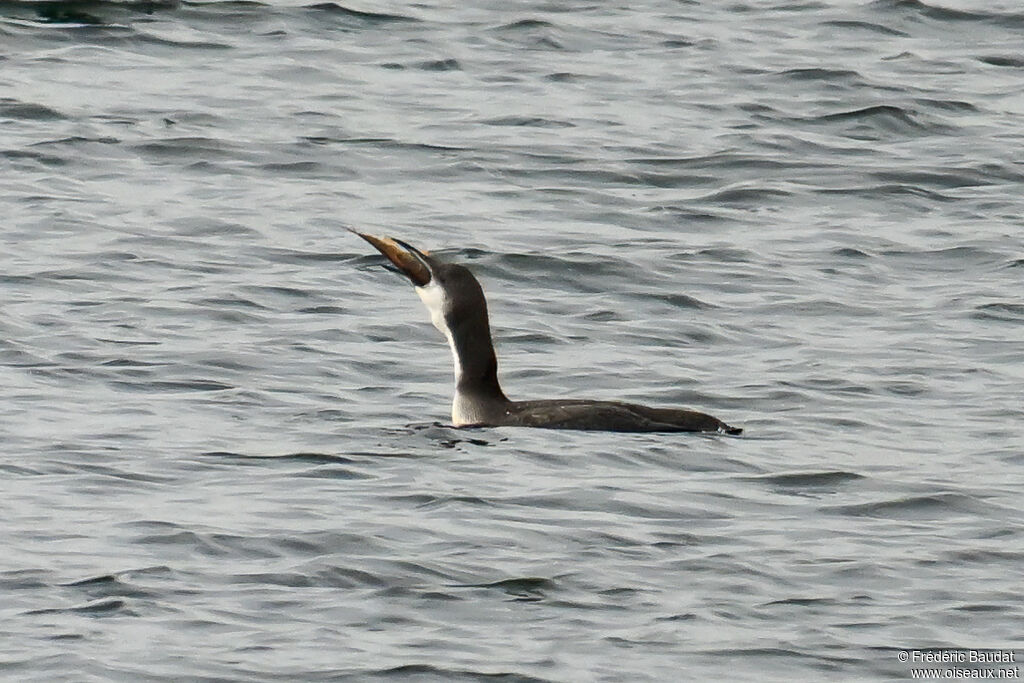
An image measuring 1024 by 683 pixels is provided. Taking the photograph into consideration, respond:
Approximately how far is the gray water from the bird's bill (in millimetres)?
575

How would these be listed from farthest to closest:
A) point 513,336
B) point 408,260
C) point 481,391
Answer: point 513,336
point 408,260
point 481,391

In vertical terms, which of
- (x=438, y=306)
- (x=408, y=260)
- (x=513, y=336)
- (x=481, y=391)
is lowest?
(x=513, y=336)

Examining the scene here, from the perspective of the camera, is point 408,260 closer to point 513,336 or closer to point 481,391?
point 481,391

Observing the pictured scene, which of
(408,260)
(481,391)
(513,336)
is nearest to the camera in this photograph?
(481,391)

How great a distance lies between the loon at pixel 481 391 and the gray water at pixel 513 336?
11 cm

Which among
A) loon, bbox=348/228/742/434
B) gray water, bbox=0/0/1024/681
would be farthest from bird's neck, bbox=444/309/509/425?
gray water, bbox=0/0/1024/681

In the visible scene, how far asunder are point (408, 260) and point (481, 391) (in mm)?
736

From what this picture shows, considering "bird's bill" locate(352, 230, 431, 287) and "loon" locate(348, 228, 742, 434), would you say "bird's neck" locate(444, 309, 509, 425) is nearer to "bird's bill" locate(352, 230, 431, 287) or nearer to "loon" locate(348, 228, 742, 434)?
"loon" locate(348, 228, 742, 434)

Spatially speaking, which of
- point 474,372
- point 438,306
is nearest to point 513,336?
point 438,306

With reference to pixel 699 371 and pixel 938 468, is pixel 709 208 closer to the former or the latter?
pixel 699 371

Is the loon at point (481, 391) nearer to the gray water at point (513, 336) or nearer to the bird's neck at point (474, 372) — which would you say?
the bird's neck at point (474, 372)

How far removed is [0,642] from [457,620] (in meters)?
1.47

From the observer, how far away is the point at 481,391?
12047mm

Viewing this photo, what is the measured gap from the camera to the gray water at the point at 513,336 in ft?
28.9
